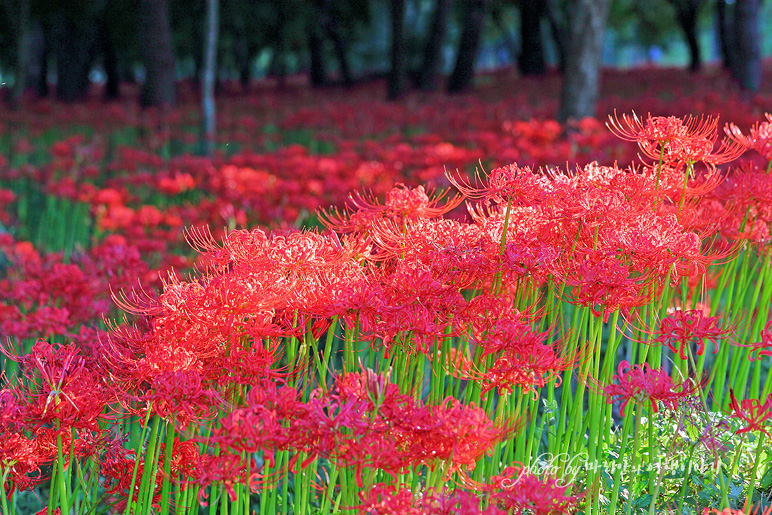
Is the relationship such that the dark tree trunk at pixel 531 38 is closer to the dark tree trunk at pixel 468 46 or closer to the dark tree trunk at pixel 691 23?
the dark tree trunk at pixel 691 23

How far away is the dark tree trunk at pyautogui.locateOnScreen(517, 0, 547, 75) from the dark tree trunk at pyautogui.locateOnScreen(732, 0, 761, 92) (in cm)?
970

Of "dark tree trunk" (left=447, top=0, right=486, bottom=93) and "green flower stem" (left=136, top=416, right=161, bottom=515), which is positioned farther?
"dark tree trunk" (left=447, top=0, right=486, bottom=93)

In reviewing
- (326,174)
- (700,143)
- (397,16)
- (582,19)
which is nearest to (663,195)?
(700,143)

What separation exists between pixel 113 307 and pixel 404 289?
2.55 m

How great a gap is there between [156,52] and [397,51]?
4.91 metres

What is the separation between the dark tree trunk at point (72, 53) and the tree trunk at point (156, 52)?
6.96m

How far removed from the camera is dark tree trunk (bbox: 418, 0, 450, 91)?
1807 cm

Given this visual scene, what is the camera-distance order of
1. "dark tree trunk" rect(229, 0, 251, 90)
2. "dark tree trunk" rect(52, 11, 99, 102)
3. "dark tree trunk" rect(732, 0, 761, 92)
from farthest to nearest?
1. "dark tree trunk" rect(229, 0, 251, 90)
2. "dark tree trunk" rect(52, 11, 99, 102)
3. "dark tree trunk" rect(732, 0, 761, 92)

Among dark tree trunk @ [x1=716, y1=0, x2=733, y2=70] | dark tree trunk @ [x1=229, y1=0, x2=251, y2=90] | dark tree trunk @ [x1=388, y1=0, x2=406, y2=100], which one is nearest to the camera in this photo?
dark tree trunk @ [x1=388, y1=0, x2=406, y2=100]

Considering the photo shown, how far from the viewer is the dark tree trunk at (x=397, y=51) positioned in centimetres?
1648

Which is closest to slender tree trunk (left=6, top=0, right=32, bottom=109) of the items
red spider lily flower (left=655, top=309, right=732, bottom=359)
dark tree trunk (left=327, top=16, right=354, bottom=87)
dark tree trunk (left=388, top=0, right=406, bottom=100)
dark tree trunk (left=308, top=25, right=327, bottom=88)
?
dark tree trunk (left=388, top=0, right=406, bottom=100)

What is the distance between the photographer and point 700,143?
213 centimetres

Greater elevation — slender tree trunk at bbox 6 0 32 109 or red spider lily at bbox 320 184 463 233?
slender tree trunk at bbox 6 0 32 109

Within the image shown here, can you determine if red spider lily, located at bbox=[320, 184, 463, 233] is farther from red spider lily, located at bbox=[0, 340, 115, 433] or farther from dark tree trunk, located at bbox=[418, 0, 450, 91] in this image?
dark tree trunk, located at bbox=[418, 0, 450, 91]
